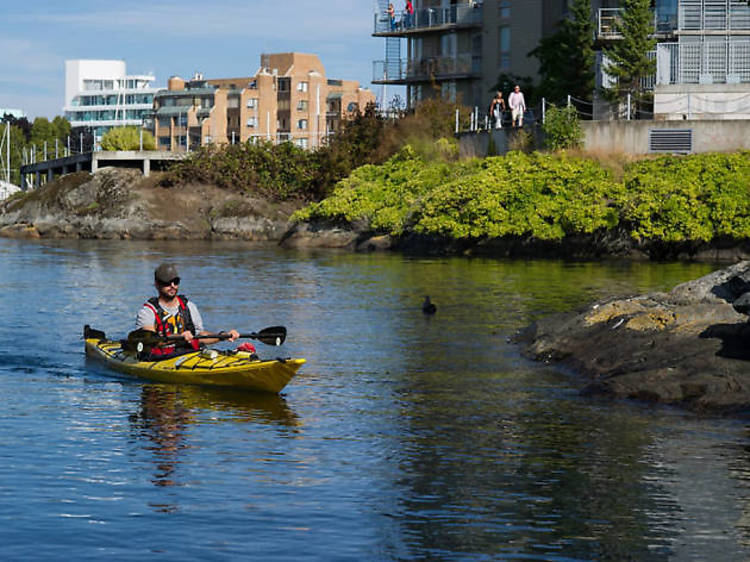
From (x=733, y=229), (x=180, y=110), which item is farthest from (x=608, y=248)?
(x=180, y=110)

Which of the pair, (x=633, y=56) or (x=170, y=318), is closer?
(x=170, y=318)

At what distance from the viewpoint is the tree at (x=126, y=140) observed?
91812 mm

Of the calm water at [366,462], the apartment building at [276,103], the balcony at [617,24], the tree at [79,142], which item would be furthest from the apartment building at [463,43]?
the tree at [79,142]

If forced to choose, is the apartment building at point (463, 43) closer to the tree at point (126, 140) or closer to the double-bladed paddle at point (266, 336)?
the tree at point (126, 140)

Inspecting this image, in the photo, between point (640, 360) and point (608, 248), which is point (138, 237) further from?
point (640, 360)

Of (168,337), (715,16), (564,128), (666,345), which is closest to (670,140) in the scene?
(564,128)

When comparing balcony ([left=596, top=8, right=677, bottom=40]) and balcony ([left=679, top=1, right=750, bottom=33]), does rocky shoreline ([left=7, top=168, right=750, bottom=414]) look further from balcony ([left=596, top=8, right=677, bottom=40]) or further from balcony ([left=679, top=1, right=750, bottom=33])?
balcony ([left=596, top=8, right=677, bottom=40])

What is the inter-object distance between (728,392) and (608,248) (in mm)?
31967

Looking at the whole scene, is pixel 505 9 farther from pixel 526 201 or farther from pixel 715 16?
pixel 526 201

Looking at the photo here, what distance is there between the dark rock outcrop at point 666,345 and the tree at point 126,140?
2864 inches

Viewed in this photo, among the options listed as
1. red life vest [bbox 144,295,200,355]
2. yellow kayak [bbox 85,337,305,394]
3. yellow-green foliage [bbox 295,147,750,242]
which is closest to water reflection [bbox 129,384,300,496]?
yellow kayak [bbox 85,337,305,394]

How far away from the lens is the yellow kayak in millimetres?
16422

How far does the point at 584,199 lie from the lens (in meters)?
46.7

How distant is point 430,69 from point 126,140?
1147 inches
